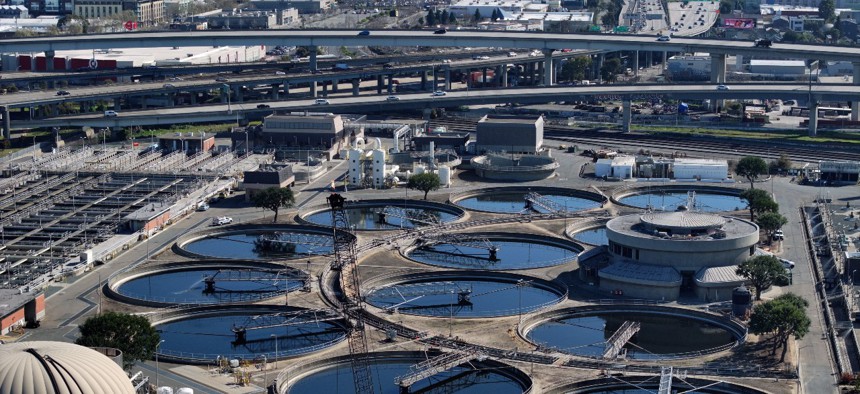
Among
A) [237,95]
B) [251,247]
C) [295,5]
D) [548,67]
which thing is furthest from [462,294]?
[295,5]

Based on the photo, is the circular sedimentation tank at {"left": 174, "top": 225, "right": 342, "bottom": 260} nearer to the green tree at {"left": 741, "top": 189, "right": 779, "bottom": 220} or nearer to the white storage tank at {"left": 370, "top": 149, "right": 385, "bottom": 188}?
the white storage tank at {"left": 370, "top": 149, "right": 385, "bottom": 188}

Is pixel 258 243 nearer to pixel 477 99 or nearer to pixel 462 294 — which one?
pixel 462 294

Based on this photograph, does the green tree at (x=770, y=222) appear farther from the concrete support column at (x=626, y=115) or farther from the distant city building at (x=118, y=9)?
the distant city building at (x=118, y=9)

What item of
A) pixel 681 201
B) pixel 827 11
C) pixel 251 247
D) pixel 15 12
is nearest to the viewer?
pixel 251 247

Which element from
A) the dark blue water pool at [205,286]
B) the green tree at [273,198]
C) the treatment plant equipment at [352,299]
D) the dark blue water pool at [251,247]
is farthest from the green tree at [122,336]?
the green tree at [273,198]

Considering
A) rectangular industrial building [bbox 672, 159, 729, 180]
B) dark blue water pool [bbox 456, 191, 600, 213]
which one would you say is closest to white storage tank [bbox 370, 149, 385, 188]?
dark blue water pool [bbox 456, 191, 600, 213]

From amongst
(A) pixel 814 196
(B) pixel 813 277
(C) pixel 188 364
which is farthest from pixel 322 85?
(C) pixel 188 364
